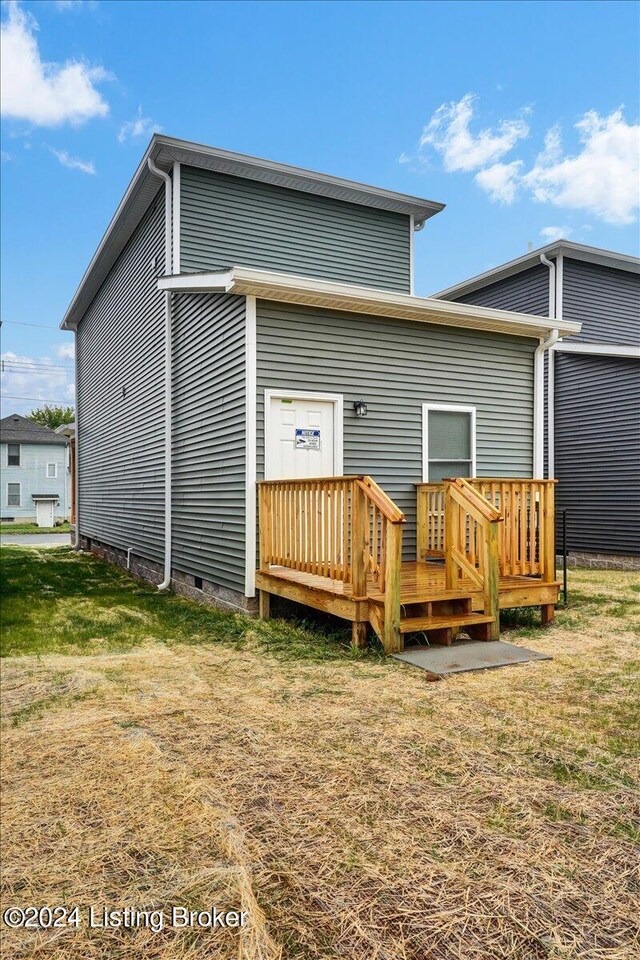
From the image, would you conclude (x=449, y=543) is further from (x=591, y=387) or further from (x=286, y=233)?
(x=591, y=387)

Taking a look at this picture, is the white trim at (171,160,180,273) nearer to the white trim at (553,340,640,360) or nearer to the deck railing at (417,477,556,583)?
the deck railing at (417,477,556,583)

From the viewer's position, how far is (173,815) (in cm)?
260

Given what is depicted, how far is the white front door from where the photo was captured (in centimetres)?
3403

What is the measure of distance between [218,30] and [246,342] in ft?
41.5

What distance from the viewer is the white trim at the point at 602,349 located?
11984 mm

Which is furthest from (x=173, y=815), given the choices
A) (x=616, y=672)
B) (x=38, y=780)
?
(x=616, y=672)

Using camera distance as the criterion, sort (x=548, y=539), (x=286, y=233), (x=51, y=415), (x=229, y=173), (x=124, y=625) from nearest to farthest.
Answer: (x=548, y=539)
(x=124, y=625)
(x=229, y=173)
(x=286, y=233)
(x=51, y=415)

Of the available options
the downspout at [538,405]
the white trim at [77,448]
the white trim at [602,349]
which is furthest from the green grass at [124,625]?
the white trim at [602,349]

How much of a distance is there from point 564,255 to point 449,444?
27.3ft

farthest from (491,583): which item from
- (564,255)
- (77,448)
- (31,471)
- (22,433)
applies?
(22,433)

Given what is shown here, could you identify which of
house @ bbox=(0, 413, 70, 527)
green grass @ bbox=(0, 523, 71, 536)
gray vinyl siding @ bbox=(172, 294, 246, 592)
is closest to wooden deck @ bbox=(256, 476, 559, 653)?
gray vinyl siding @ bbox=(172, 294, 246, 592)

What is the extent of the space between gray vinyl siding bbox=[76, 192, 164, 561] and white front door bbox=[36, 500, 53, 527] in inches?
748

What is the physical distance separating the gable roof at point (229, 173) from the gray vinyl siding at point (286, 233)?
18 cm

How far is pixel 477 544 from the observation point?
6.13 metres
